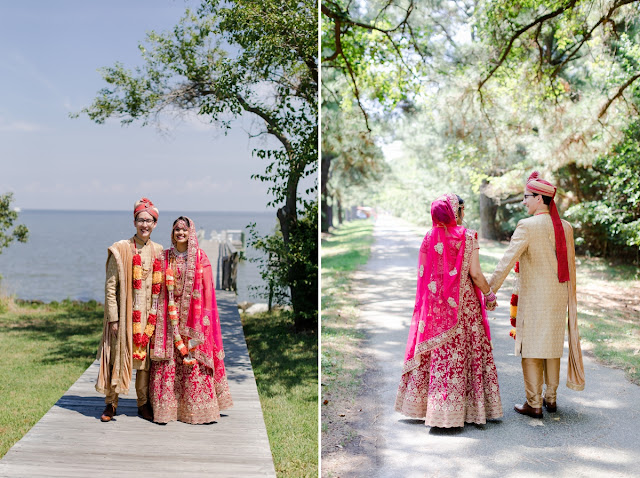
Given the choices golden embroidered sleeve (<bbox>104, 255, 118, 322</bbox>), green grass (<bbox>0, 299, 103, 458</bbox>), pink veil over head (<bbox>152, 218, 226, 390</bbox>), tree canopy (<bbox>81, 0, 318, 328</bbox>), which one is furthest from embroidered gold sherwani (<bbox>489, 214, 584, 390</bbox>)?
green grass (<bbox>0, 299, 103, 458</bbox>)

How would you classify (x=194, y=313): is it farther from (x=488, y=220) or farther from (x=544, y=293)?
(x=488, y=220)

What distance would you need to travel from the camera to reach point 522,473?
2465 mm

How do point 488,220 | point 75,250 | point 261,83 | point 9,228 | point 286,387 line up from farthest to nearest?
point 488,220
point 75,250
point 9,228
point 261,83
point 286,387

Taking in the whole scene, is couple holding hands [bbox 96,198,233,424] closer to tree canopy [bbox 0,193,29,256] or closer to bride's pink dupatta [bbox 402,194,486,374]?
bride's pink dupatta [bbox 402,194,486,374]

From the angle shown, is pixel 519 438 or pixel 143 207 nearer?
pixel 519 438

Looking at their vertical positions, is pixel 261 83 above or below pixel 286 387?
above

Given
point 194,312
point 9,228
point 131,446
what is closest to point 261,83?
point 194,312

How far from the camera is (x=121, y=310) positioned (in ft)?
10.3

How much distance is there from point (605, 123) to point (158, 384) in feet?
17.1

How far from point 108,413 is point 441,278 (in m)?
1.99

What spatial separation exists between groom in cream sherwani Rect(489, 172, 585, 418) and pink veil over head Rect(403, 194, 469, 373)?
291 mm

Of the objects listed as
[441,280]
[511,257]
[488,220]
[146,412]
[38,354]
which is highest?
[488,220]

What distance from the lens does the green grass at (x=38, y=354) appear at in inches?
165

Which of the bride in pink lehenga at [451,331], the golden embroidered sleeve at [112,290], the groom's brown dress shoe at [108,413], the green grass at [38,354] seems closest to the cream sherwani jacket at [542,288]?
the bride in pink lehenga at [451,331]
